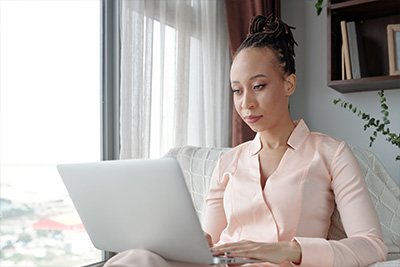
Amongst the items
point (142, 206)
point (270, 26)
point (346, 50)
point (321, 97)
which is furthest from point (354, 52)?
point (142, 206)

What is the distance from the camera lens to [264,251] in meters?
0.90

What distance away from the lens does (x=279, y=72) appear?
1.13m

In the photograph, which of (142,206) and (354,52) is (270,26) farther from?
(354,52)

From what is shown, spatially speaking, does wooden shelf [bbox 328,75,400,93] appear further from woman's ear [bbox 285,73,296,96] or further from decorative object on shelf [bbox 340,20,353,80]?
woman's ear [bbox 285,73,296,96]

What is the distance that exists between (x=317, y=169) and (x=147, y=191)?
0.50 metres

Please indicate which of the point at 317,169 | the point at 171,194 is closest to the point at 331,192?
the point at 317,169

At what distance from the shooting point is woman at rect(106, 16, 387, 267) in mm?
1032

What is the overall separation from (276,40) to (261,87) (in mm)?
140

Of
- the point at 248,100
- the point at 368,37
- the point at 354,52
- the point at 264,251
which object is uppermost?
the point at 368,37

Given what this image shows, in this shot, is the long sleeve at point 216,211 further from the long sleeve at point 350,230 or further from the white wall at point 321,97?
the white wall at point 321,97

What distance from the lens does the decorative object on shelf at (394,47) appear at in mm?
1983

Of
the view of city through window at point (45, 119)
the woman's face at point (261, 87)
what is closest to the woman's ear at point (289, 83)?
the woman's face at point (261, 87)

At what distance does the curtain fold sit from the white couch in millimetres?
690

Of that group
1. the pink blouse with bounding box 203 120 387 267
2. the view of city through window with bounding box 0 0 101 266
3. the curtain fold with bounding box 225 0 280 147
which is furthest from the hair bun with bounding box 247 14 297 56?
the curtain fold with bounding box 225 0 280 147
